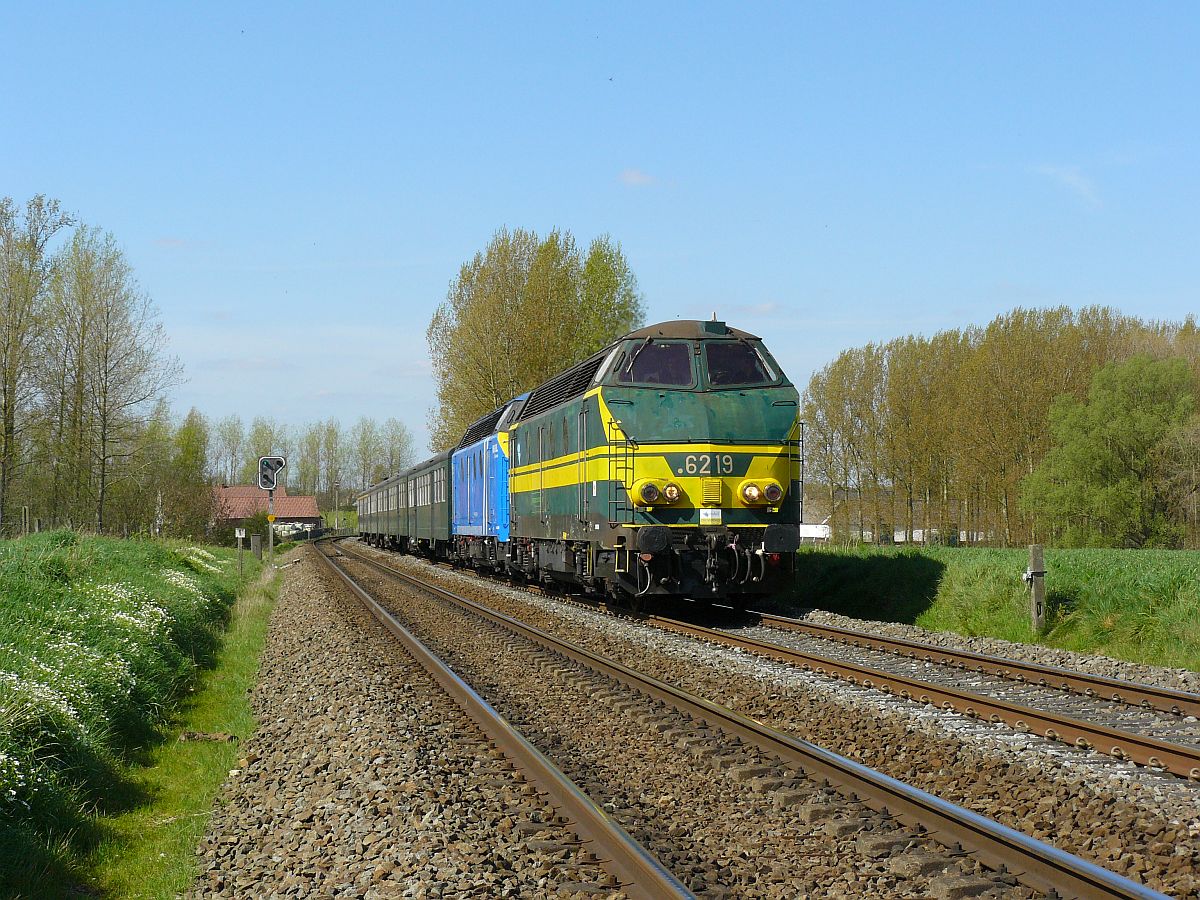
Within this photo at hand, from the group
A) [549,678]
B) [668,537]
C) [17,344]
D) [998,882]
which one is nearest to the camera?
[998,882]

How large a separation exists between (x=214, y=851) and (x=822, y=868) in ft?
11.3

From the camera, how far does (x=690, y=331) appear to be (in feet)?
48.9

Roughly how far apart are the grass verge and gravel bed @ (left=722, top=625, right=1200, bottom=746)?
6.09 m

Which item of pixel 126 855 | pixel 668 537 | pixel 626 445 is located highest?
pixel 626 445

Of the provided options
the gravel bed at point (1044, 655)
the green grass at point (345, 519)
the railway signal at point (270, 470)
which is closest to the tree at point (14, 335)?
the railway signal at point (270, 470)

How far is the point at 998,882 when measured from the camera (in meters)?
4.64

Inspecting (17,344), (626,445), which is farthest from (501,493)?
(17,344)

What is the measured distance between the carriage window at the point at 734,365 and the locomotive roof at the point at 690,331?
0.16 m

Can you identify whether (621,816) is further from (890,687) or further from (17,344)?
(17,344)

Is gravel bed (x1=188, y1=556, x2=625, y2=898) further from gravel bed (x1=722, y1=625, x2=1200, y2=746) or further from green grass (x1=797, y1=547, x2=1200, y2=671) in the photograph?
green grass (x1=797, y1=547, x2=1200, y2=671)

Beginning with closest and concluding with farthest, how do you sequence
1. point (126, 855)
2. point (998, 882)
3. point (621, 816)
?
point (998, 882), point (621, 816), point (126, 855)

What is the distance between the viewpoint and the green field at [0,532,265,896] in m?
6.23

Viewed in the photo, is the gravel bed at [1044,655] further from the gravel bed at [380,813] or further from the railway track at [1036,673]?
the gravel bed at [380,813]

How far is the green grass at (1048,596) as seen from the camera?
40.0 ft
